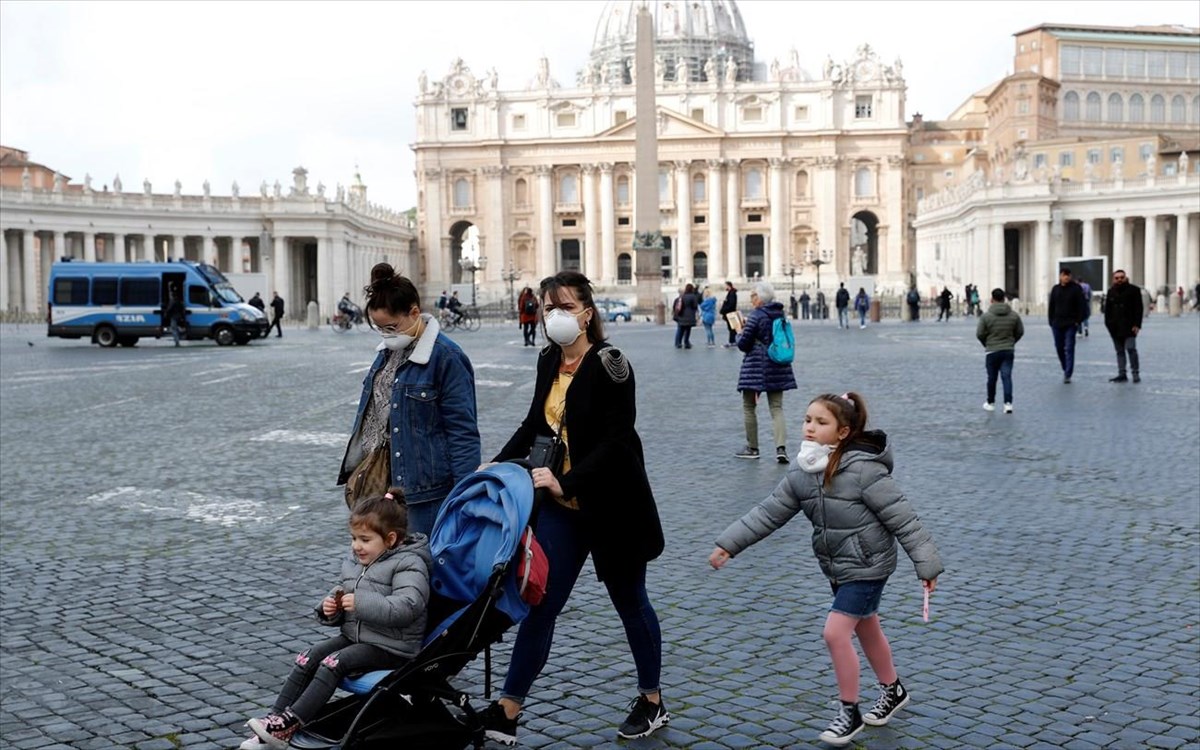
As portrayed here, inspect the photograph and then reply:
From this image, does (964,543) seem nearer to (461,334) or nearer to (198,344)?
(198,344)

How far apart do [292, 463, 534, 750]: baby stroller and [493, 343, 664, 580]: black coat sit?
27 centimetres

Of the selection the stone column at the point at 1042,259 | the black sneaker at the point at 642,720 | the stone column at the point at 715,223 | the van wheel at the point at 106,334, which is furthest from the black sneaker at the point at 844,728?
the stone column at the point at 715,223

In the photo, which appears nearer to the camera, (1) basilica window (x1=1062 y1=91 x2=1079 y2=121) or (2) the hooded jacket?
(2) the hooded jacket

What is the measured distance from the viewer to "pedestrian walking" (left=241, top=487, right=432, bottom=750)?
3908 millimetres

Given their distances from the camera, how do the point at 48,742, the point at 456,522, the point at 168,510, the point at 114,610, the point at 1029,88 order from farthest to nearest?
the point at 1029,88, the point at 168,510, the point at 114,610, the point at 48,742, the point at 456,522

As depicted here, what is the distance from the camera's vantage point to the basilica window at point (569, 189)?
303 ft

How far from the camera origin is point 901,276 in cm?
8656

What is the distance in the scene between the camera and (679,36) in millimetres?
103812

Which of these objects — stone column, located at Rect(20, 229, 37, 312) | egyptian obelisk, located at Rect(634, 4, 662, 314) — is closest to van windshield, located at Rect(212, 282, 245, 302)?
egyptian obelisk, located at Rect(634, 4, 662, 314)

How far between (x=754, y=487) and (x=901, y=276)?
261 feet

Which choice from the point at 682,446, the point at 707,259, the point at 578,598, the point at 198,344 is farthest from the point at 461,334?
the point at 707,259

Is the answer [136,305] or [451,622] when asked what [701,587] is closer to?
[451,622]

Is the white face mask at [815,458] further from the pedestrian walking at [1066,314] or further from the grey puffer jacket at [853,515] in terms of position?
the pedestrian walking at [1066,314]

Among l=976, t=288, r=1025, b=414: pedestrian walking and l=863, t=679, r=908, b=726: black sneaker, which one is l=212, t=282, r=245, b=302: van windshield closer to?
l=976, t=288, r=1025, b=414: pedestrian walking
